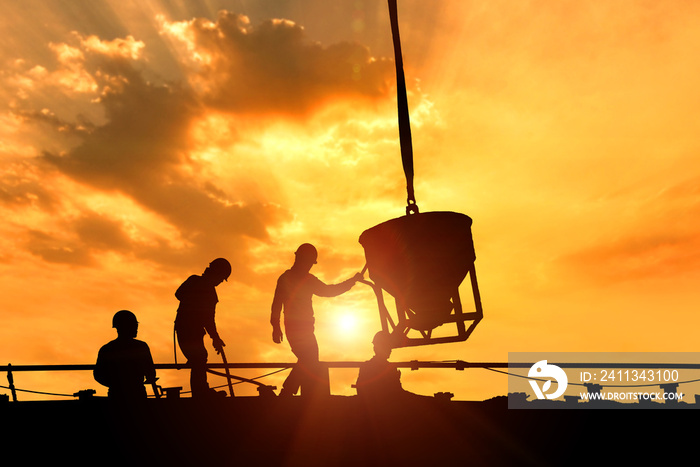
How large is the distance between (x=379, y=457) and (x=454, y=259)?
332cm

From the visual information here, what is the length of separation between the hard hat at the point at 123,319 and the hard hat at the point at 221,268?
235 cm

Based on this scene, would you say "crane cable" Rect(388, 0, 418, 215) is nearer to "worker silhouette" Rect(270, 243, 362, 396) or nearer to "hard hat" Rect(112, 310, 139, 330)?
"worker silhouette" Rect(270, 243, 362, 396)

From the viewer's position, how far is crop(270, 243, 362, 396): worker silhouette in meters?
10.7

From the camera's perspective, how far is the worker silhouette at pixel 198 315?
37.9ft

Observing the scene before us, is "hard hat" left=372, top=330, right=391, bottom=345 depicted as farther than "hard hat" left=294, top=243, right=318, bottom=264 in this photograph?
No

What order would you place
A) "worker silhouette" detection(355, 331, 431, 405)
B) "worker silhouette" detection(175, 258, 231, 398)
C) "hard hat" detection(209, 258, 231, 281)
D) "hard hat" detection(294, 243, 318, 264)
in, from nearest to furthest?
"worker silhouette" detection(355, 331, 431, 405) → "hard hat" detection(294, 243, 318, 264) → "worker silhouette" detection(175, 258, 231, 398) → "hard hat" detection(209, 258, 231, 281)

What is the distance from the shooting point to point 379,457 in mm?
8781

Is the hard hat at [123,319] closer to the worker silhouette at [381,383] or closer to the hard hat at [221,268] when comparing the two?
the hard hat at [221,268]

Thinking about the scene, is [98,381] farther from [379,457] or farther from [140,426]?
[379,457]

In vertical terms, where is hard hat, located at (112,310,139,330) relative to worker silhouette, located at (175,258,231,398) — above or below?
below

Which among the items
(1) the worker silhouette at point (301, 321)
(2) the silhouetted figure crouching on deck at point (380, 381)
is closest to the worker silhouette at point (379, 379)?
(2) the silhouetted figure crouching on deck at point (380, 381)

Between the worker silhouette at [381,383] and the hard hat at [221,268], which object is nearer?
the worker silhouette at [381,383]

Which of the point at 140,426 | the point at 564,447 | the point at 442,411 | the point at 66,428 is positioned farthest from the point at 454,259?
the point at 66,428

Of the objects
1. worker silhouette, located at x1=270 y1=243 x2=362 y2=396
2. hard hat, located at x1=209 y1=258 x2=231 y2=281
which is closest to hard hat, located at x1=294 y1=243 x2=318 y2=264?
worker silhouette, located at x1=270 y1=243 x2=362 y2=396
